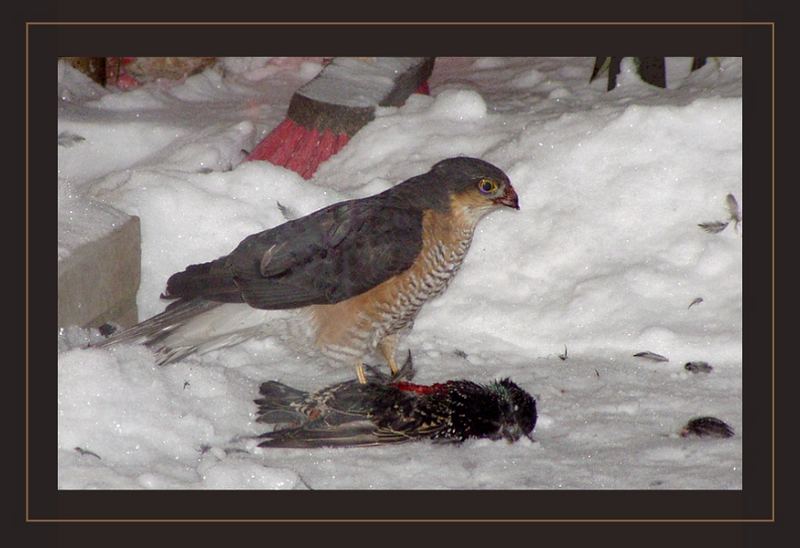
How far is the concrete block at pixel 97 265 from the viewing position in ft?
12.4

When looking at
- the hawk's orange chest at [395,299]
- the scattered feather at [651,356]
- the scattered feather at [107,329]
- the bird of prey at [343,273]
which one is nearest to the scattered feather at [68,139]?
the scattered feather at [107,329]

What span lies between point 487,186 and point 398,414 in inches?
33.3

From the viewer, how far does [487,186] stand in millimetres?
3742

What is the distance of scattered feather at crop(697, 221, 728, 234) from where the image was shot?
4.54 metres

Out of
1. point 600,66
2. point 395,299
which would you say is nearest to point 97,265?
point 395,299

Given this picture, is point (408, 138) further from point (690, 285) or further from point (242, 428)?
point (242, 428)

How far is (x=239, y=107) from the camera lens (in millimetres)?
6336

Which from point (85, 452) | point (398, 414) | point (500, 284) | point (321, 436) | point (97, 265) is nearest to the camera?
point (85, 452)

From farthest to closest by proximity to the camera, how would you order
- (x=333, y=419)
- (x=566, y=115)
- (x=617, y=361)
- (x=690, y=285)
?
1. (x=566, y=115)
2. (x=690, y=285)
3. (x=617, y=361)
4. (x=333, y=419)

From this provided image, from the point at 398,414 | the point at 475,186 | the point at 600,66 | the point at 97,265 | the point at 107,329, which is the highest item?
the point at 475,186

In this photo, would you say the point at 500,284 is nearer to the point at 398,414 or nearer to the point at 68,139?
the point at 398,414

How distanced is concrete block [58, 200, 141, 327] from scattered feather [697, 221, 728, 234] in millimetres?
2330
